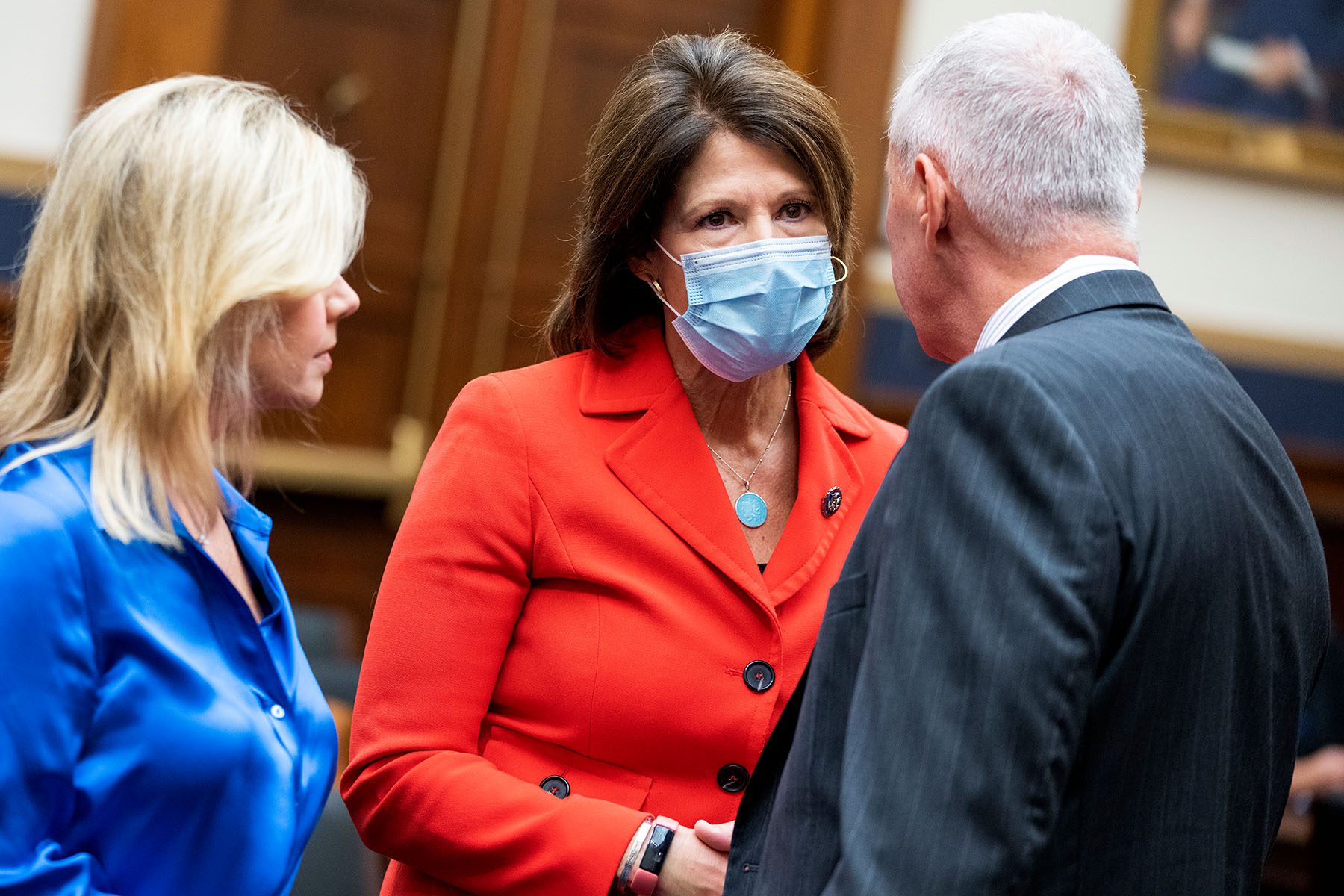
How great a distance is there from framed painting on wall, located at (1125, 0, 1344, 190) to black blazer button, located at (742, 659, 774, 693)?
4.21 meters

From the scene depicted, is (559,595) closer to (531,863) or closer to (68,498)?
(531,863)

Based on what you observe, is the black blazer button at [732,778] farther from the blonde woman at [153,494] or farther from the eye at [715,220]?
the eye at [715,220]

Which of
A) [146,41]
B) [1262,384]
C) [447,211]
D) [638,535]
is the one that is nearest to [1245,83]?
[1262,384]

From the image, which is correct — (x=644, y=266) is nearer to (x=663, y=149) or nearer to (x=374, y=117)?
(x=663, y=149)

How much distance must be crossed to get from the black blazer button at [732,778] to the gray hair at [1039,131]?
0.77 metres

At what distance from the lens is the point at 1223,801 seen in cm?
132

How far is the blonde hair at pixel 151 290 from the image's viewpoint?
1.48 metres

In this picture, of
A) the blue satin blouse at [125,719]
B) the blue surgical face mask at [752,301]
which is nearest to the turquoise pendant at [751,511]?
the blue surgical face mask at [752,301]

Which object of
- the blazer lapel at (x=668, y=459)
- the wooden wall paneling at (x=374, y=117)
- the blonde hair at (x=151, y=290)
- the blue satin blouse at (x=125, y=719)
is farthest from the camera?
the wooden wall paneling at (x=374, y=117)

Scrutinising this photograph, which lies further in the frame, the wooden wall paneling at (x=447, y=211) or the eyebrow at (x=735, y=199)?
the wooden wall paneling at (x=447, y=211)

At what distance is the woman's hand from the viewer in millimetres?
1696

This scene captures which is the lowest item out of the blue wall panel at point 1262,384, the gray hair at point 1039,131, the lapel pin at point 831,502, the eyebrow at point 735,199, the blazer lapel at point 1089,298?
the blue wall panel at point 1262,384

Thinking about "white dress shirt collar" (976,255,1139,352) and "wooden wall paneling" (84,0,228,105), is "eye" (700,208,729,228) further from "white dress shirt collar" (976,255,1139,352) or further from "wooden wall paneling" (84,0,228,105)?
"wooden wall paneling" (84,0,228,105)

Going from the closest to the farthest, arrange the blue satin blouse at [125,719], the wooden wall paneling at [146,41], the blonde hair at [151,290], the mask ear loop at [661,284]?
the blue satin blouse at [125,719], the blonde hair at [151,290], the mask ear loop at [661,284], the wooden wall paneling at [146,41]
